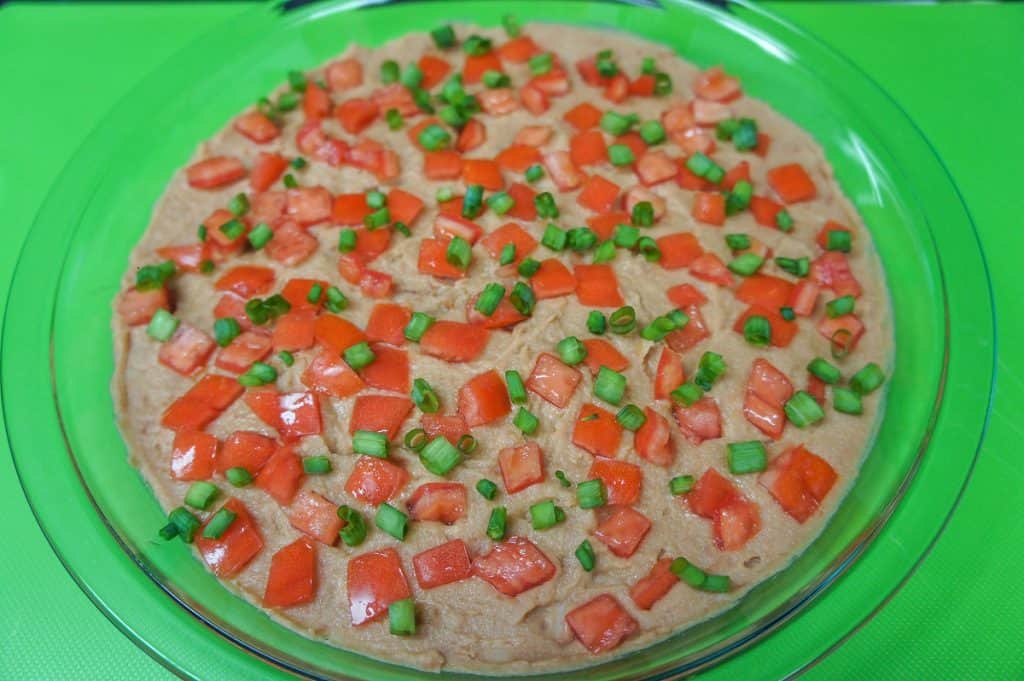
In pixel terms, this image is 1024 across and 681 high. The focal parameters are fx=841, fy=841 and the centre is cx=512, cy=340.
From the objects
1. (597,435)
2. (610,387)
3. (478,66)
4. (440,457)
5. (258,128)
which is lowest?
(440,457)

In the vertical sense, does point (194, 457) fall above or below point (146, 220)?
below

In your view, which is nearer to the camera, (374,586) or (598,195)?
(374,586)

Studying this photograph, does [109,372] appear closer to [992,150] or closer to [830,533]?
[830,533]

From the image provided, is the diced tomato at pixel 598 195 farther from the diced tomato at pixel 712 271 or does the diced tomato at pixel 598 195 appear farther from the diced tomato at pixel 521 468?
the diced tomato at pixel 521 468

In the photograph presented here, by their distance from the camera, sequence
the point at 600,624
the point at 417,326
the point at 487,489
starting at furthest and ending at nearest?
1. the point at 417,326
2. the point at 487,489
3. the point at 600,624

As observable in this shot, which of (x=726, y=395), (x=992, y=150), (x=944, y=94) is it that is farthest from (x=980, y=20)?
(x=726, y=395)

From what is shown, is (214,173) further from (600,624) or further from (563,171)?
(600,624)

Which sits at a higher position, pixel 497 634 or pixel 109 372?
pixel 109 372

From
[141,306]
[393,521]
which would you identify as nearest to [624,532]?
[393,521]
